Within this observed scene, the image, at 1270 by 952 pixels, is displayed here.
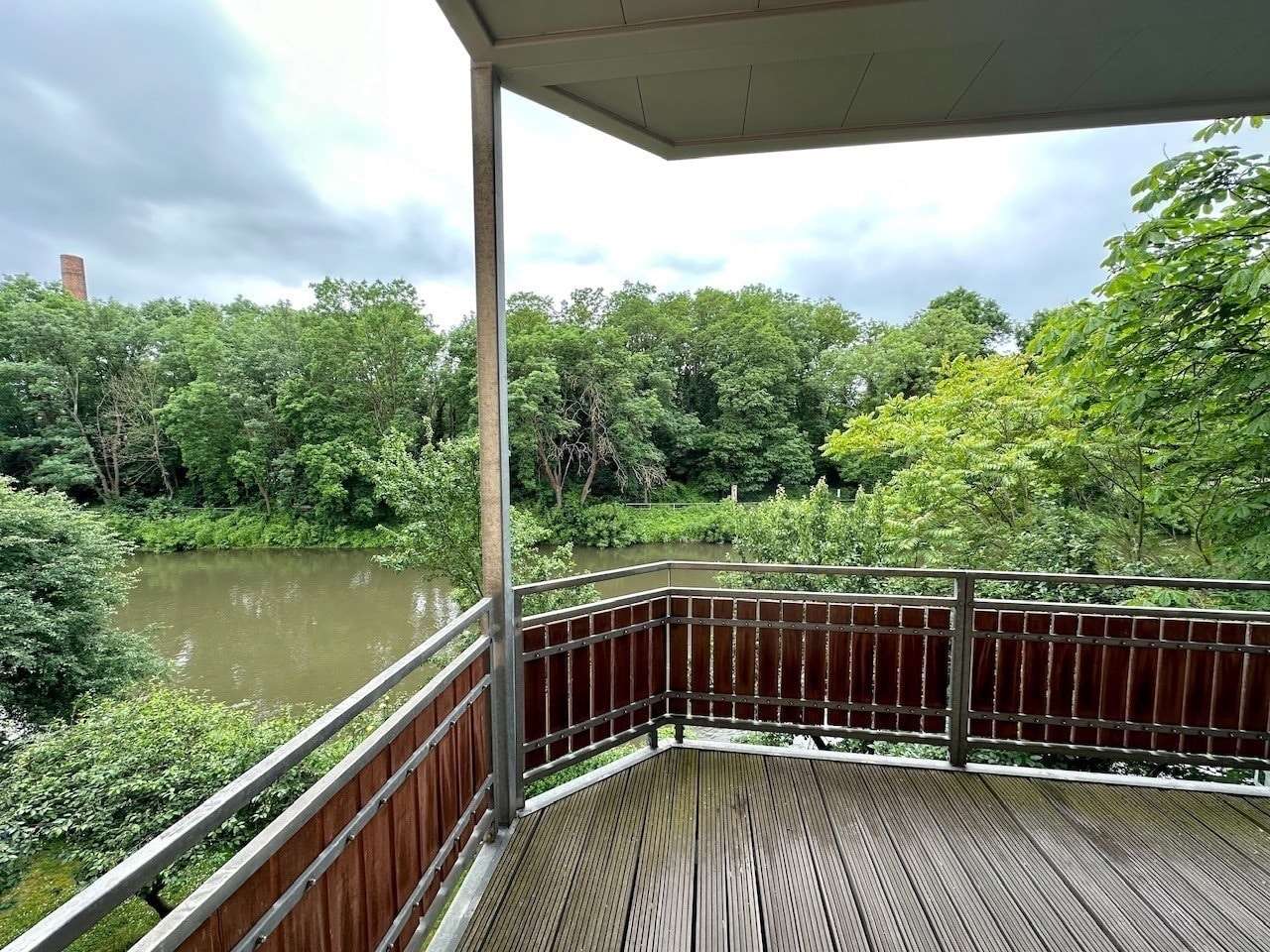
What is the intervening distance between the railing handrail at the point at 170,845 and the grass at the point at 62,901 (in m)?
6.11

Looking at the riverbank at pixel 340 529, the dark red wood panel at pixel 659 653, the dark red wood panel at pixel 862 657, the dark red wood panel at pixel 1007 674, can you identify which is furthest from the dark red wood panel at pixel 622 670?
the riverbank at pixel 340 529

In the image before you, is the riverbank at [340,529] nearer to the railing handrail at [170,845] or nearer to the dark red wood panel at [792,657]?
the dark red wood panel at [792,657]

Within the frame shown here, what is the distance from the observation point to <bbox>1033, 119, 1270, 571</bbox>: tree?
9.98 feet

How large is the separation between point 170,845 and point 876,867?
78.2 inches

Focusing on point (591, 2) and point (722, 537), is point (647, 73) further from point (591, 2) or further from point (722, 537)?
point (722, 537)

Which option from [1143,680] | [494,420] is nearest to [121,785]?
[494,420]

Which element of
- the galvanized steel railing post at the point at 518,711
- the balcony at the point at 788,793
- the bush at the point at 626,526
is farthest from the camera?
the bush at the point at 626,526

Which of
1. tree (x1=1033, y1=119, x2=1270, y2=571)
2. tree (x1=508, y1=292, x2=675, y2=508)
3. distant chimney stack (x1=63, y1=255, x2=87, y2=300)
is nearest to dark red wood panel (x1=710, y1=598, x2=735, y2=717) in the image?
tree (x1=1033, y1=119, x2=1270, y2=571)

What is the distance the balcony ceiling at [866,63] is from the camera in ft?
5.10

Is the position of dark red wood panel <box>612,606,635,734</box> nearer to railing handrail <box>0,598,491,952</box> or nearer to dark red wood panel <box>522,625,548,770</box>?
dark red wood panel <box>522,625,548,770</box>

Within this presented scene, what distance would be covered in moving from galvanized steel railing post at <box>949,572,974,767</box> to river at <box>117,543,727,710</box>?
862 centimetres

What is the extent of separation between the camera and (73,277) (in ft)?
39.4

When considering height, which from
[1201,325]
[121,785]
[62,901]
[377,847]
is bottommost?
[62,901]

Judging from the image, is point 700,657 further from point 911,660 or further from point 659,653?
point 911,660
